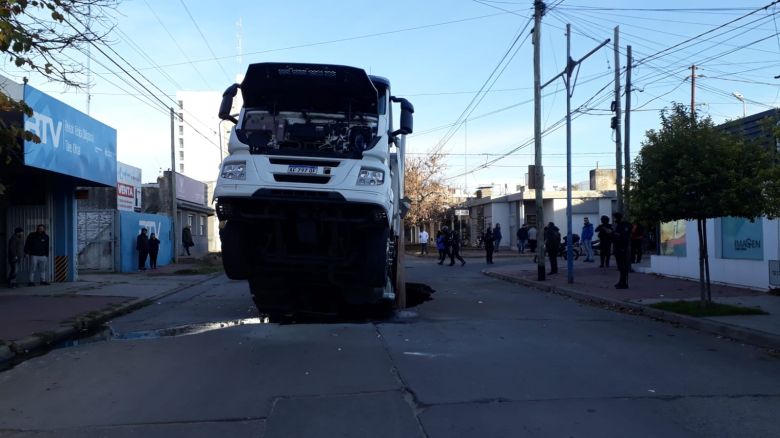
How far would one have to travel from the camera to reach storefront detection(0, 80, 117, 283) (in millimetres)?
15141

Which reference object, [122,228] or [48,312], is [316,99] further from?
[122,228]

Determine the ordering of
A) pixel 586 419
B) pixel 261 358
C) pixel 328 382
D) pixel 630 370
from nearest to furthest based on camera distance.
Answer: pixel 586 419 → pixel 328 382 → pixel 630 370 → pixel 261 358

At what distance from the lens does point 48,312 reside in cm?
Result: 1200

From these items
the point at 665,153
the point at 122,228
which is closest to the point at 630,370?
the point at 665,153

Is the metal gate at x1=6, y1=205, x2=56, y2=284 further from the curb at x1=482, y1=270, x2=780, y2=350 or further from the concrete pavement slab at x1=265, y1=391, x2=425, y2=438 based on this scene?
the concrete pavement slab at x1=265, y1=391, x2=425, y2=438

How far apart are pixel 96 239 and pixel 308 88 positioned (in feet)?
61.8

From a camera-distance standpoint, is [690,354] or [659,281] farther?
[659,281]

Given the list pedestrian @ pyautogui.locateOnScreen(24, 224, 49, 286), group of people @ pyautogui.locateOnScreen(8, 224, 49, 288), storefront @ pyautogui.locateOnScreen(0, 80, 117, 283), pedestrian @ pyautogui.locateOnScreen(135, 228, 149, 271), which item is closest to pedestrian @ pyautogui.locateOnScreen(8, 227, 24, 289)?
group of people @ pyautogui.locateOnScreen(8, 224, 49, 288)

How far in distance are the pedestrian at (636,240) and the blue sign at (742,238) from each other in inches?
81.0

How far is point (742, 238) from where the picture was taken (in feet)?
49.3

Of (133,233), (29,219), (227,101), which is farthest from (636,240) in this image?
(133,233)

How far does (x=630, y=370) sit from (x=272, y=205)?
4732 mm

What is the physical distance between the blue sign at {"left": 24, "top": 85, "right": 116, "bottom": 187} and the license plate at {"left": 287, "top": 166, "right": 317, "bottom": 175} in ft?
28.3

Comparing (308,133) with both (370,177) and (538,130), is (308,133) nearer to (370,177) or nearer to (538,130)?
(370,177)
